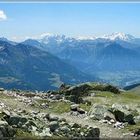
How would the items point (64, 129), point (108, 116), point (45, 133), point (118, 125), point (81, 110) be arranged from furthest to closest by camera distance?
point (81, 110)
point (108, 116)
point (118, 125)
point (64, 129)
point (45, 133)

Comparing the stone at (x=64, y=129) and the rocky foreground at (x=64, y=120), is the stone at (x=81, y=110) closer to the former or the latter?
the rocky foreground at (x=64, y=120)

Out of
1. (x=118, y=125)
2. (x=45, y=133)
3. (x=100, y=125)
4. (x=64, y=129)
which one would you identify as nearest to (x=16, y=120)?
(x=45, y=133)

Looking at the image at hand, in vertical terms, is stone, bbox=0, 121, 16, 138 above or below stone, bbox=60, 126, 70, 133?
above

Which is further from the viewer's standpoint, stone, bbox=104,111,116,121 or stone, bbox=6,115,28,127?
stone, bbox=104,111,116,121

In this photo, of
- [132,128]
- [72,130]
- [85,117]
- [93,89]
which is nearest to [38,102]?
[85,117]

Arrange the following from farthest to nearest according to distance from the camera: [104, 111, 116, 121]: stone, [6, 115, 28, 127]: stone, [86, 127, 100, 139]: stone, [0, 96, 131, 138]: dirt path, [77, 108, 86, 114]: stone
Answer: [77, 108, 86, 114]: stone
[104, 111, 116, 121]: stone
[0, 96, 131, 138]: dirt path
[86, 127, 100, 139]: stone
[6, 115, 28, 127]: stone

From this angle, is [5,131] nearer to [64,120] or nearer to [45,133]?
[45,133]

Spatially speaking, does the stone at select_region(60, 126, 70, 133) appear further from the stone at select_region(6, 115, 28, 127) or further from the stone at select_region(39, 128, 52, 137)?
the stone at select_region(6, 115, 28, 127)

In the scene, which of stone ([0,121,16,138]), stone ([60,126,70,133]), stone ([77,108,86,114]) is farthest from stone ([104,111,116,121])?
stone ([0,121,16,138])

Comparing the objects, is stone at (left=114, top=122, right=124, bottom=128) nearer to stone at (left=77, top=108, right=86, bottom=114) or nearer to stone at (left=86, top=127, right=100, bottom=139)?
stone at (left=77, top=108, right=86, bottom=114)

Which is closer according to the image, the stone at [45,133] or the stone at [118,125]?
the stone at [45,133]

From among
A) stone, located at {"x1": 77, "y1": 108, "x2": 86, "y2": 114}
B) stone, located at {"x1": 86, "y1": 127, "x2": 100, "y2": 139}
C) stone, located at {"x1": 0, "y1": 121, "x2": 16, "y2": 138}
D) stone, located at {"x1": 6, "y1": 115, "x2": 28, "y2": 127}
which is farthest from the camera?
stone, located at {"x1": 77, "y1": 108, "x2": 86, "y2": 114}

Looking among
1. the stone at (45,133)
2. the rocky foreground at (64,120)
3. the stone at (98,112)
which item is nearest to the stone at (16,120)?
the rocky foreground at (64,120)

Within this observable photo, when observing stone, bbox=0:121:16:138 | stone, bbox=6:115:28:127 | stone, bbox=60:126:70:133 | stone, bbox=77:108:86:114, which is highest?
stone, bbox=0:121:16:138
